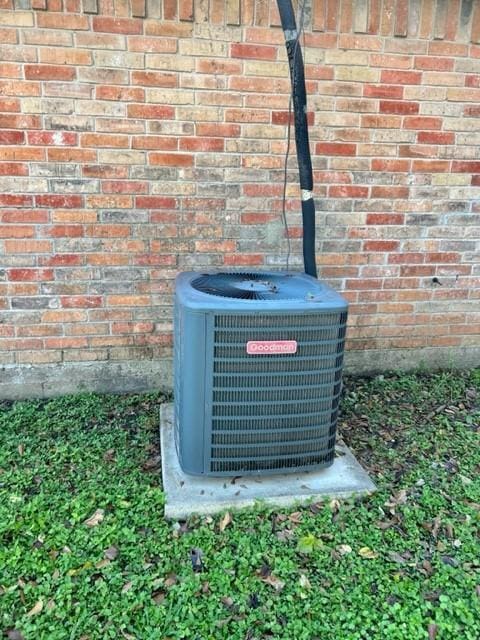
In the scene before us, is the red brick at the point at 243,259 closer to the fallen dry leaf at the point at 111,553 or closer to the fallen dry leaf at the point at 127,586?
the fallen dry leaf at the point at 111,553

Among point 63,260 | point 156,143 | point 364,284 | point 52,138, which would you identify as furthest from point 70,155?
point 364,284

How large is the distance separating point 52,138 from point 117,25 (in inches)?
28.1

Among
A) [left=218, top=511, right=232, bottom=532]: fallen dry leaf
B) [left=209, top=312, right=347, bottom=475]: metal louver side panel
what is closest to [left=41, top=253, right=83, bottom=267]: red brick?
[left=209, top=312, right=347, bottom=475]: metal louver side panel

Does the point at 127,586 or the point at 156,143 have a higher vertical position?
the point at 156,143

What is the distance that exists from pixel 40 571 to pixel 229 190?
2235mm

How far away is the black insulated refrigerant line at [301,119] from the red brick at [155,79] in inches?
30.5

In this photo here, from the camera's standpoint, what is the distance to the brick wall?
9.21 feet

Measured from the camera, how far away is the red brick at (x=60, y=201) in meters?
2.93

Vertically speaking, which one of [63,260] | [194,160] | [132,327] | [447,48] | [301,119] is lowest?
[132,327]

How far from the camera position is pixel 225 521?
85.8 inches

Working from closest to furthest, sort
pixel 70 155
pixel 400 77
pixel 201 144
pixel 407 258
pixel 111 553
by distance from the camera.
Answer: pixel 111 553, pixel 70 155, pixel 201 144, pixel 400 77, pixel 407 258

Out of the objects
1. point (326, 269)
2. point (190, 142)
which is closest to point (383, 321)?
point (326, 269)

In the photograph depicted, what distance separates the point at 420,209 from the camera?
11.1 feet

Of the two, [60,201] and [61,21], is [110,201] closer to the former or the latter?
[60,201]
